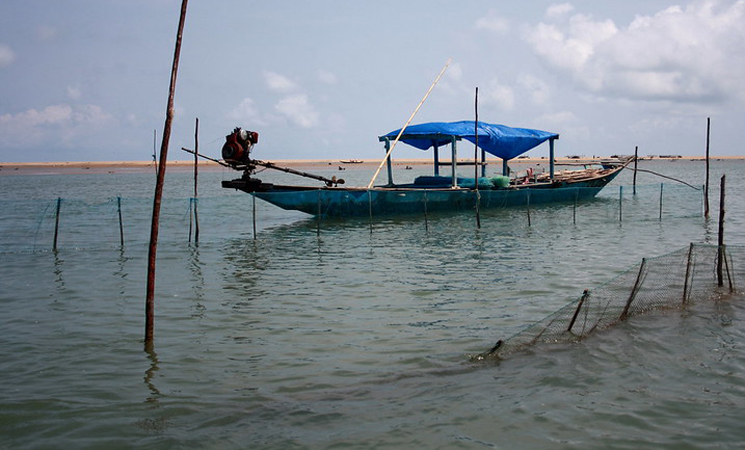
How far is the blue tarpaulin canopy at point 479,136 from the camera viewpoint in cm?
2780

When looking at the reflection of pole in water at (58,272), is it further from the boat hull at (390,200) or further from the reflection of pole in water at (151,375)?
the boat hull at (390,200)

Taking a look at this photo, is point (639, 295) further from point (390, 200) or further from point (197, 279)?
point (390, 200)

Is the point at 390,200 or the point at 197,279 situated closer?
the point at 197,279

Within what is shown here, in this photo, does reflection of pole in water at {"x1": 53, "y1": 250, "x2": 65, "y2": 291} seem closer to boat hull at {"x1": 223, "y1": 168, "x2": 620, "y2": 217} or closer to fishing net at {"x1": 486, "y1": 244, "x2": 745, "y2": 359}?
boat hull at {"x1": 223, "y1": 168, "x2": 620, "y2": 217}

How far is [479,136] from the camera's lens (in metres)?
28.2

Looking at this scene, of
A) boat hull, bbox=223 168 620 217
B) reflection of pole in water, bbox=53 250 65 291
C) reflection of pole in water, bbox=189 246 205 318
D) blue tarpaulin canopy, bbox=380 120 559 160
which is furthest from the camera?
blue tarpaulin canopy, bbox=380 120 559 160

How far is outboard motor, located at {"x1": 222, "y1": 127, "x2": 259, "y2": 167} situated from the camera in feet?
67.3

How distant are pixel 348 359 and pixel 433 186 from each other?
819 inches

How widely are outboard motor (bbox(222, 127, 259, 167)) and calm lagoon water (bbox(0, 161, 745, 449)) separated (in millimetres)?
4145

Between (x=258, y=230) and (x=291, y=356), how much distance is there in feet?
54.2

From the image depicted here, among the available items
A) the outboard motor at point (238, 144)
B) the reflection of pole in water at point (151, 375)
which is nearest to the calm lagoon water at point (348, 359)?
the reflection of pole in water at point (151, 375)

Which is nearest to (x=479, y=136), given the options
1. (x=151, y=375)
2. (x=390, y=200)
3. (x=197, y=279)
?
(x=390, y=200)

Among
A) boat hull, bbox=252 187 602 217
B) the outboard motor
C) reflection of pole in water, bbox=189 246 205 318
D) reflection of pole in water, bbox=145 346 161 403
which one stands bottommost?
reflection of pole in water, bbox=145 346 161 403

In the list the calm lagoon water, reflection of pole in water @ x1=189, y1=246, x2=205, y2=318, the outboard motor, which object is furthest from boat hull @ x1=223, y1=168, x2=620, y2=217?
the calm lagoon water
